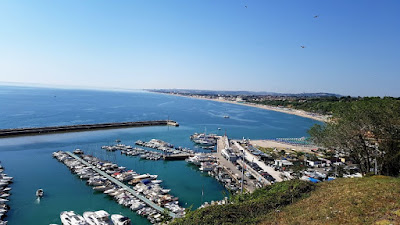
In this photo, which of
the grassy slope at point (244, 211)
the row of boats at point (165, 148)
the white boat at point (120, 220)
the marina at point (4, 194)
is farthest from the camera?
the row of boats at point (165, 148)

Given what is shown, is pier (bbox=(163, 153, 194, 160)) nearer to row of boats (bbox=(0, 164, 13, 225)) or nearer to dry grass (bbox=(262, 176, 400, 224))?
row of boats (bbox=(0, 164, 13, 225))

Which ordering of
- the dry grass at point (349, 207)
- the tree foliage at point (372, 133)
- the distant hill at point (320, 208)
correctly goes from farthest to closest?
1. the tree foliage at point (372, 133)
2. the distant hill at point (320, 208)
3. the dry grass at point (349, 207)

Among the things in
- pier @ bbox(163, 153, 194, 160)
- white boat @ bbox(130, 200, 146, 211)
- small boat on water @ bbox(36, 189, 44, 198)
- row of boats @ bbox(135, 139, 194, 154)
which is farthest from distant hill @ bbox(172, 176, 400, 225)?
row of boats @ bbox(135, 139, 194, 154)

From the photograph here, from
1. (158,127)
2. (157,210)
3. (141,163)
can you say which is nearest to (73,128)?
(158,127)

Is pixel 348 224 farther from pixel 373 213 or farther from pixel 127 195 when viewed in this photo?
pixel 127 195

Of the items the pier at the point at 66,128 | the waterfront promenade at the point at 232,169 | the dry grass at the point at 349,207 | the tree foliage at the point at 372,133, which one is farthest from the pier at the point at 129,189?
the pier at the point at 66,128

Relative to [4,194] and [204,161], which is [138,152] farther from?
[4,194]

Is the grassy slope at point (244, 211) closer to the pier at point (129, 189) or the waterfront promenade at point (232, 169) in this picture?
the pier at point (129, 189)
